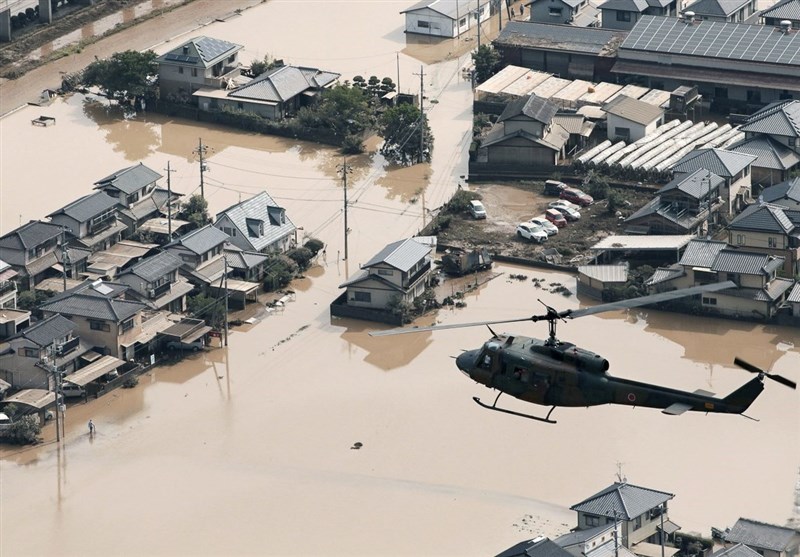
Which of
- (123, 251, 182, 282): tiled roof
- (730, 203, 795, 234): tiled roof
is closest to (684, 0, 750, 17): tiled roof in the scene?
(730, 203, 795, 234): tiled roof

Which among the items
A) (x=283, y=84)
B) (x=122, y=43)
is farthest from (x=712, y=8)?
(x=122, y=43)

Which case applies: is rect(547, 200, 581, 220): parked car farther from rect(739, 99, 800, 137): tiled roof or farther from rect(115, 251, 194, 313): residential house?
rect(115, 251, 194, 313): residential house

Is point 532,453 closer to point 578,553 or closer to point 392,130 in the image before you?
point 578,553

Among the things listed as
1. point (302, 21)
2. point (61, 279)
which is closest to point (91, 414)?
point (61, 279)

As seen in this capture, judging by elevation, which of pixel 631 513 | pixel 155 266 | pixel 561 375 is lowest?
pixel 631 513

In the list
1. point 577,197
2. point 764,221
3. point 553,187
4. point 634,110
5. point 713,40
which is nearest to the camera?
point 764,221

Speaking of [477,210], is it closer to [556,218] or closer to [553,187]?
[556,218]
